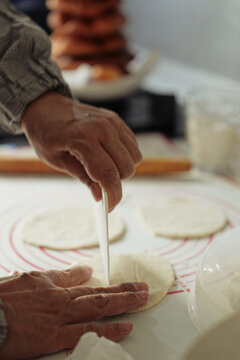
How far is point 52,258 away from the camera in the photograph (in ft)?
3.20

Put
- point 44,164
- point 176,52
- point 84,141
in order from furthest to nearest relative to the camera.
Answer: point 176,52
point 44,164
point 84,141

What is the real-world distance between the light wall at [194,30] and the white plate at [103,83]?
29cm

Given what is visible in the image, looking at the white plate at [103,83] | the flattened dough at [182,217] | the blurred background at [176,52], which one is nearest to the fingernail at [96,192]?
the flattened dough at [182,217]

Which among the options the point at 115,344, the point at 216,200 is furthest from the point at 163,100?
the point at 115,344

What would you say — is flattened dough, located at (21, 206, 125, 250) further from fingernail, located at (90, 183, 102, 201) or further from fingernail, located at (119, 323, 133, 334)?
fingernail, located at (119, 323, 133, 334)

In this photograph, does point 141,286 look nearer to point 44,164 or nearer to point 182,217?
point 182,217

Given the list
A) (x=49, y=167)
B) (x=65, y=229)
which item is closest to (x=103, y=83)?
(x=49, y=167)

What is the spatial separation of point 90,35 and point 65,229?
3.00ft

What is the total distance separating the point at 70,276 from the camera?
0.83 m

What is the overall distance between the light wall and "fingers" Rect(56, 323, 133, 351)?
130cm

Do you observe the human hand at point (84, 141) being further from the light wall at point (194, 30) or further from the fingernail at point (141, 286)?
the light wall at point (194, 30)

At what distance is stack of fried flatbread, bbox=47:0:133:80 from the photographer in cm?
172

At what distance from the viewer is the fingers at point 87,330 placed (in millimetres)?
698

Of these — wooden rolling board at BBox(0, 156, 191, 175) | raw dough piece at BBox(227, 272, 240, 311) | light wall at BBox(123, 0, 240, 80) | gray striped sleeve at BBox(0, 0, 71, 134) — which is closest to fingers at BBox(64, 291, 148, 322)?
raw dough piece at BBox(227, 272, 240, 311)
